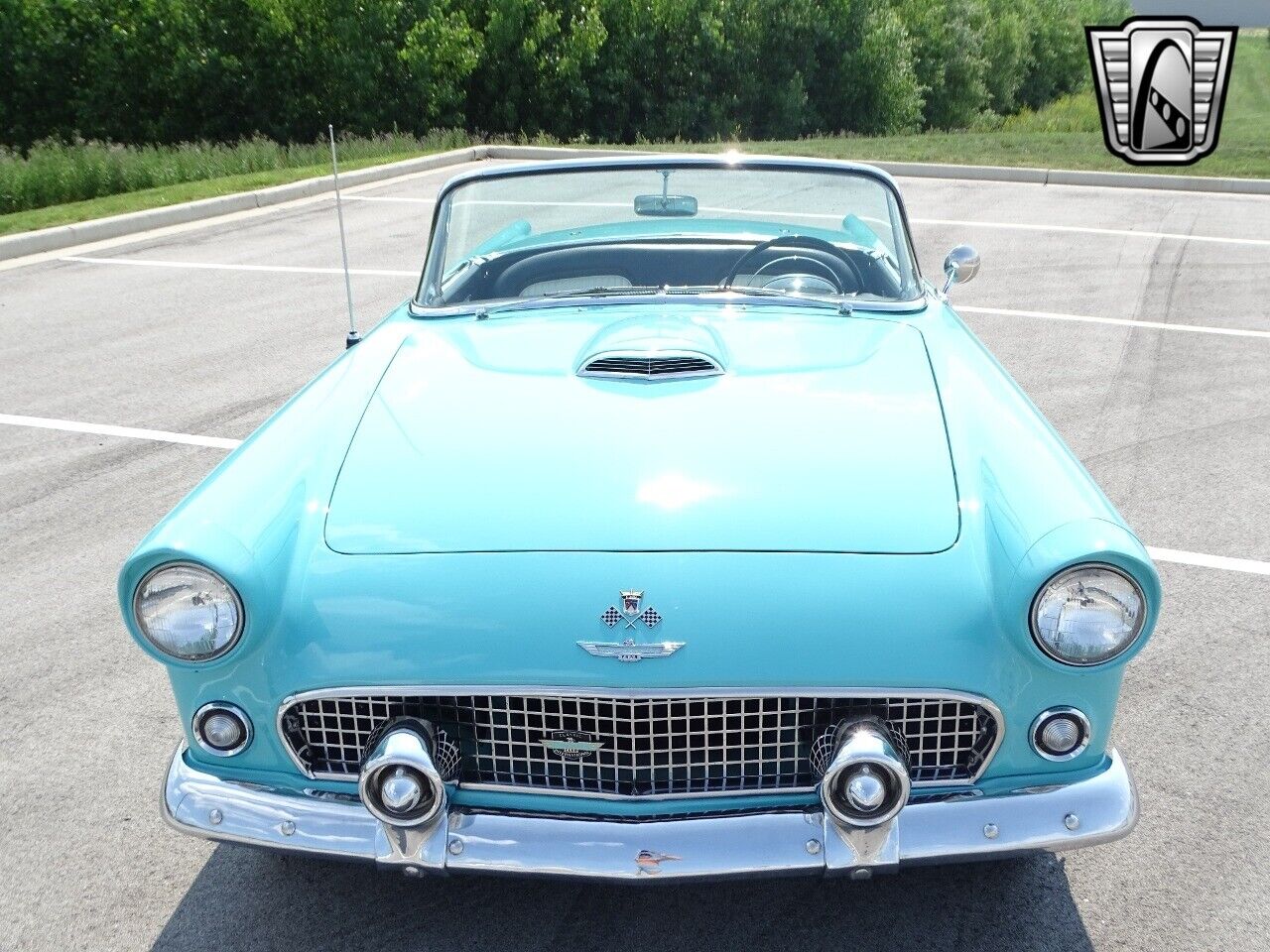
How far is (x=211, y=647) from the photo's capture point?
2.51 m

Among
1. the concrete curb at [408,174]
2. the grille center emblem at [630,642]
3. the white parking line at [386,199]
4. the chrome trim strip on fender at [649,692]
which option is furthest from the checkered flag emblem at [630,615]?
the white parking line at [386,199]

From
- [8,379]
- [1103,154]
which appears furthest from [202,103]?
[8,379]

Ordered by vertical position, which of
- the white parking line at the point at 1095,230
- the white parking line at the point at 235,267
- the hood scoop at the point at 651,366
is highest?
the hood scoop at the point at 651,366

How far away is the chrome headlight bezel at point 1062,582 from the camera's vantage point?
8.02 ft

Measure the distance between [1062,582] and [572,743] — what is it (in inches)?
39.1

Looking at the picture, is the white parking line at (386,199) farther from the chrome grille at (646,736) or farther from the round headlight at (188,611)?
the chrome grille at (646,736)

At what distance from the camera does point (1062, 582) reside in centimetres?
246

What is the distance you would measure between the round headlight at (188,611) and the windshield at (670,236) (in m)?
1.63

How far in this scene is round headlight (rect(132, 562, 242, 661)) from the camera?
252 centimetres

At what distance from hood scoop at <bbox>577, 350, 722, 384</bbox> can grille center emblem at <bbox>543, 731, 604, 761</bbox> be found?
107cm

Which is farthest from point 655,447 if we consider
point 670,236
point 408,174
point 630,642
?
point 408,174

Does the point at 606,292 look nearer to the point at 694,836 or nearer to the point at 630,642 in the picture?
the point at 630,642

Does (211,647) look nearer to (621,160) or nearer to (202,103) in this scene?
(621,160)

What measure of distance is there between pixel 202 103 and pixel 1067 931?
2723 cm
